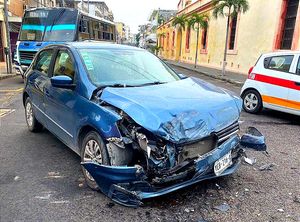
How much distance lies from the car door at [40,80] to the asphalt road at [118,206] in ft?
1.98

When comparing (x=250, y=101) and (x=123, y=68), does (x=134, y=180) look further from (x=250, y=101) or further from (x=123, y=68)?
(x=250, y=101)

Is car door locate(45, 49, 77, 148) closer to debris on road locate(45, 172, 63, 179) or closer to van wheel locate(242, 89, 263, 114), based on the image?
debris on road locate(45, 172, 63, 179)

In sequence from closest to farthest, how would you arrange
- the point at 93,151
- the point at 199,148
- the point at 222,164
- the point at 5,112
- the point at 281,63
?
the point at 199,148 < the point at 222,164 < the point at 93,151 < the point at 281,63 < the point at 5,112

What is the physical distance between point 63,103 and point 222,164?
2.28m

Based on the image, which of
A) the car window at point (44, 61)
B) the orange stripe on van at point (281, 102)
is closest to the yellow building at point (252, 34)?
the orange stripe on van at point (281, 102)

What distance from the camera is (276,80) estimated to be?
7.27m

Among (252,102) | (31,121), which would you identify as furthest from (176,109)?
(252,102)

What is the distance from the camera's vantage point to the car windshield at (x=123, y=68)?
4.02m

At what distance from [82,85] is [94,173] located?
47.3 inches

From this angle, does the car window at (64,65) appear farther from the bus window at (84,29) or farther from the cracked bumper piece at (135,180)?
the bus window at (84,29)

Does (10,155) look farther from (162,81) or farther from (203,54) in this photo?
(203,54)

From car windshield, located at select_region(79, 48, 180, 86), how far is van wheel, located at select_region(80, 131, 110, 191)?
72 cm

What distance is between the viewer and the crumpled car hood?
3.00 metres

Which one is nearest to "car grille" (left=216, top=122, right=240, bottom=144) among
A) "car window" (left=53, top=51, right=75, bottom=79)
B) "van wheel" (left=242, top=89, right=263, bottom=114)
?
"car window" (left=53, top=51, right=75, bottom=79)
